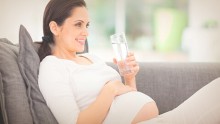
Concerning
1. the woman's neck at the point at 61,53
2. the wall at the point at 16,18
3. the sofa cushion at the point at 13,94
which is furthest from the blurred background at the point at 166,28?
the sofa cushion at the point at 13,94

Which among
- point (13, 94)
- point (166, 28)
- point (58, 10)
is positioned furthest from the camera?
point (166, 28)

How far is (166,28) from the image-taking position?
2.09 metres

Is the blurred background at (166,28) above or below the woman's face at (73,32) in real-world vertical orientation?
below

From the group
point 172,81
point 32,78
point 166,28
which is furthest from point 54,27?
point 166,28

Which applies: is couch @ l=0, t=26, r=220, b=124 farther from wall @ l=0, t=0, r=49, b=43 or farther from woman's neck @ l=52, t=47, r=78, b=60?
wall @ l=0, t=0, r=49, b=43

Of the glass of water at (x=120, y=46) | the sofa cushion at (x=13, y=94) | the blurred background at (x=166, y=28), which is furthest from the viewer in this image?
the blurred background at (x=166, y=28)

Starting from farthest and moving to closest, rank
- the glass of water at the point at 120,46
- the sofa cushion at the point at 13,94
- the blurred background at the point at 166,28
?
1. the blurred background at the point at 166,28
2. the glass of water at the point at 120,46
3. the sofa cushion at the point at 13,94

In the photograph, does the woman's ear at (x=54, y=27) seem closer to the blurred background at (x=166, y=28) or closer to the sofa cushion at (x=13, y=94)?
the sofa cushion at (x=13, y=94)

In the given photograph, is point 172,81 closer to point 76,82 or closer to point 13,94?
point 76,82

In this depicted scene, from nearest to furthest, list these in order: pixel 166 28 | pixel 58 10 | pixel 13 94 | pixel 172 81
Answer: pixel 13 94 → pixel 58 10 → pixel 172 81 → pixel 166 28

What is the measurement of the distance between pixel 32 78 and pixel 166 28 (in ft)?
4.53

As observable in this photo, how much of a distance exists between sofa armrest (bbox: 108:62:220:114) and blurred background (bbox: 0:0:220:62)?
2.75ft

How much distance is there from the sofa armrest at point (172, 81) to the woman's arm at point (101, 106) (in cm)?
28

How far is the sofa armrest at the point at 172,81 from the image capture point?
3.80 feet
